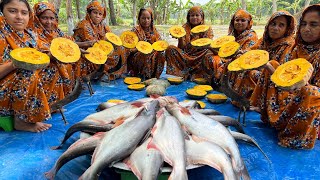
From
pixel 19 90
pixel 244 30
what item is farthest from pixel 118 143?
pixel 244 30

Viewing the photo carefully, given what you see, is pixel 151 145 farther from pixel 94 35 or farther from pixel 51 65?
pixel 94 35

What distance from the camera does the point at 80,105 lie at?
3.80 metres

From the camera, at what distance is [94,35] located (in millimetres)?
4957

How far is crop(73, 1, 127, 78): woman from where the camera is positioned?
15.2 ft

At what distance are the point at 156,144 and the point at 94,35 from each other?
358 cm

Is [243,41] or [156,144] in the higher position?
[243,41]

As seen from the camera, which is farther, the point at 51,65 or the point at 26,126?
the point at 51,65

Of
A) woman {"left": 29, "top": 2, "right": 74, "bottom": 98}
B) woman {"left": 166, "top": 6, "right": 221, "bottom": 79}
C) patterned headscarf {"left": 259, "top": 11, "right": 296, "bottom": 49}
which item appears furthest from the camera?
woman {"left": 166, "top": 6, "right": 221, "bottom": 79}

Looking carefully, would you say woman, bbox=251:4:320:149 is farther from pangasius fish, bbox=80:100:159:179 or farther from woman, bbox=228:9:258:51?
pangasius fish, bbox=80:100:159:179

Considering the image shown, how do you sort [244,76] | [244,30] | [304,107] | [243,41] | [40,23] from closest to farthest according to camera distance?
1. [304,107]
2. [244,76]
3. [40,23]
4. [243,41]
5. [244,30]

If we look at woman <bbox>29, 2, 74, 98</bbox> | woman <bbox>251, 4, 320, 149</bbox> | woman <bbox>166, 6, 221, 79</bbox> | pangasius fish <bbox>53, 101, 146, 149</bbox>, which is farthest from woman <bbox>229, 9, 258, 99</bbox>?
woman <bbox>29, 2, 74, 98</bbox>

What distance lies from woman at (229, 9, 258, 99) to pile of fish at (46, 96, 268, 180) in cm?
146

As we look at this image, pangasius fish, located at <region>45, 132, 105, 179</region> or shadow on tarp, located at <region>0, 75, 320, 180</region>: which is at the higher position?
pangasius fish, located at <region>45, 132, 105, 179</region>

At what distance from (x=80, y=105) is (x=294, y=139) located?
2.85 meters
